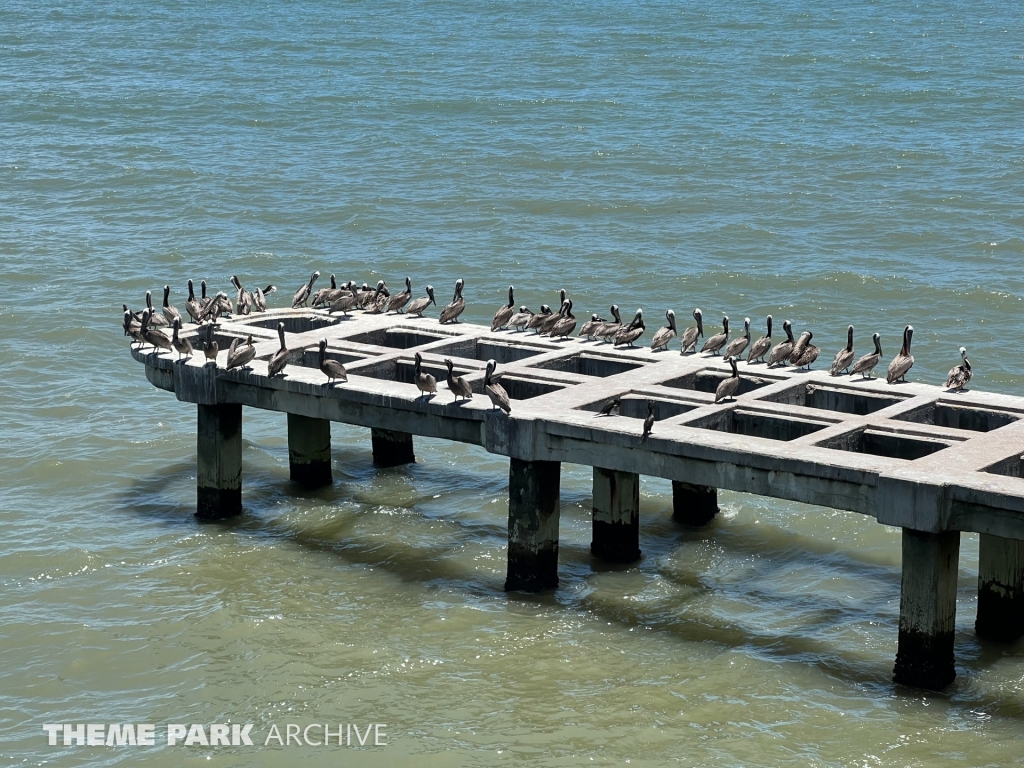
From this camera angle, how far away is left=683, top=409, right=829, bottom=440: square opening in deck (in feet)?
86.4

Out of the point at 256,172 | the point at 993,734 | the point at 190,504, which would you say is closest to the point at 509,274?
the point at 256,172

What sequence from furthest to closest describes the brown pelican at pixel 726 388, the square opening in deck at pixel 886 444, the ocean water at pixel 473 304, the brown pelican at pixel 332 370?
the brown pelican at pixel 332 370
the brown pelican at pixel 726 388
the square opening in deck at pixel 886 444
the ocean water at pixel 473 304

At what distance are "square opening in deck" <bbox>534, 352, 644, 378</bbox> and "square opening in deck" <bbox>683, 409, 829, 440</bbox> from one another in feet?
11.6

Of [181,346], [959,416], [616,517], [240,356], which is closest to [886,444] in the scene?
[959,416]

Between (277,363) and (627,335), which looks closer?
(277,363)

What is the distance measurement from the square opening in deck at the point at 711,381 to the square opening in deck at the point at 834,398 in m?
0.66

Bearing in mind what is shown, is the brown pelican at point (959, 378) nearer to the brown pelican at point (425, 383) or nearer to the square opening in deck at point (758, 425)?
the square opening in deck at point (758, 425)

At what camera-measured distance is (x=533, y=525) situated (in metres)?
26.5

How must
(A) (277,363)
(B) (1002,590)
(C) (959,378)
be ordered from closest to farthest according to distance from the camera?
1. (B) (1002,590)
2. (C) (959,378)
3. (A) (277,363)

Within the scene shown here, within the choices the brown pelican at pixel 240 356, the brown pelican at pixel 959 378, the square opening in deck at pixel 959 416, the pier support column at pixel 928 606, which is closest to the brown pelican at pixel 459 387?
the brown pelican at pixel 240 356

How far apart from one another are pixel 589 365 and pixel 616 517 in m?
3.20

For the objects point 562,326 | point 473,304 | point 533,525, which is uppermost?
point 562,326

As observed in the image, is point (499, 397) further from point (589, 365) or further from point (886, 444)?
point (886, 444)

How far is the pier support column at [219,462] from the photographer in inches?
1191
